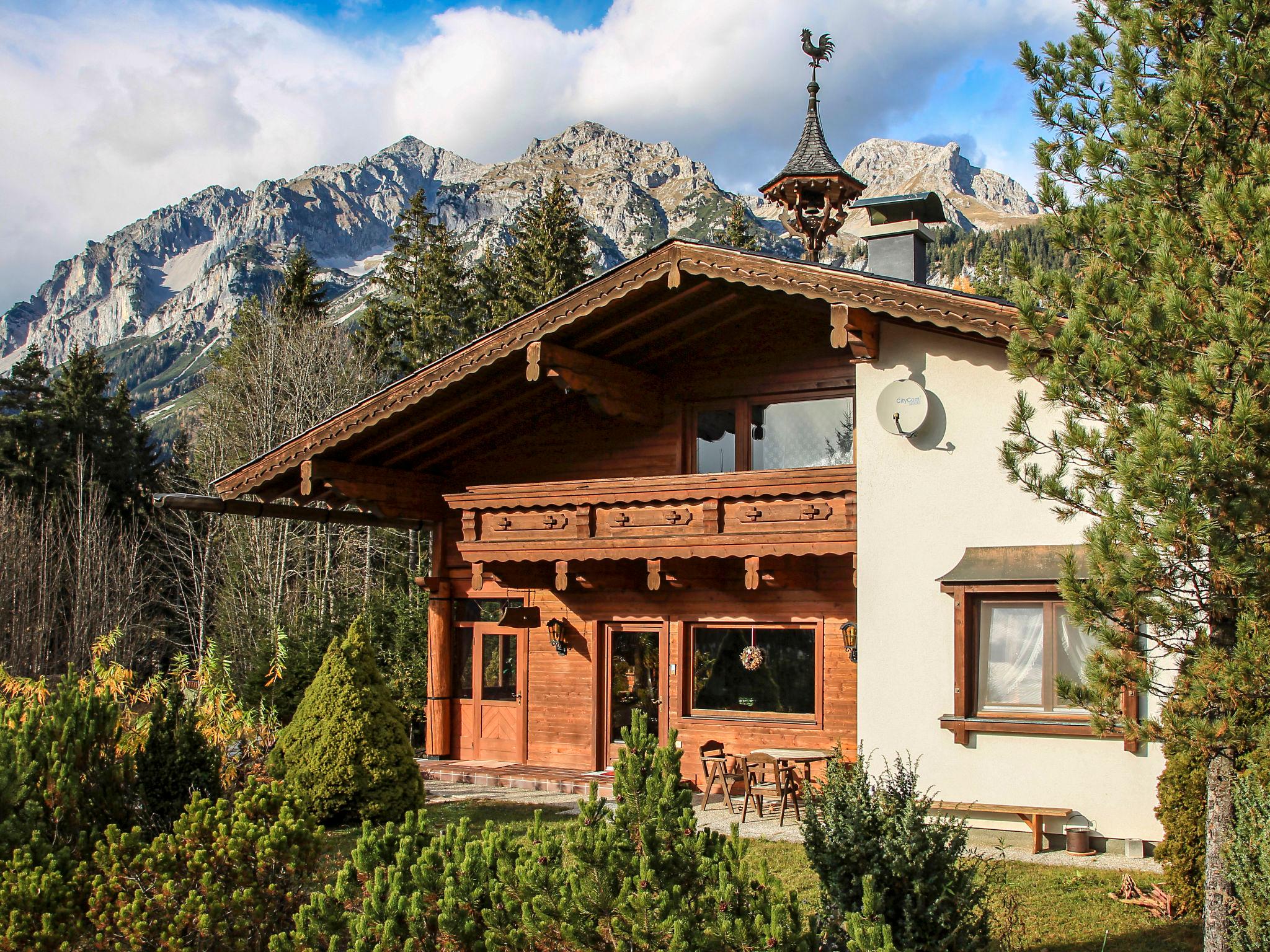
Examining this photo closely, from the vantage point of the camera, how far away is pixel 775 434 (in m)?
14.6

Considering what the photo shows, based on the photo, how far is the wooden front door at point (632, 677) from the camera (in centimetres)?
1534

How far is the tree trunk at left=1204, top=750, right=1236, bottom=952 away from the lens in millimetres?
6148

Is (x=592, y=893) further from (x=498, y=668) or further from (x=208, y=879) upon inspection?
(x=498, y=668)

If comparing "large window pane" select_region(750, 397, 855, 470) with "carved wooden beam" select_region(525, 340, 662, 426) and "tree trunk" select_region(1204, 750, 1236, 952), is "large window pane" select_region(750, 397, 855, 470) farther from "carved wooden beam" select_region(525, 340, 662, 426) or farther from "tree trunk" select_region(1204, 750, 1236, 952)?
"tree trunk" select_region(1204, 750, 1236, 952)

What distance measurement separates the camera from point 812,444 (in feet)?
46.9

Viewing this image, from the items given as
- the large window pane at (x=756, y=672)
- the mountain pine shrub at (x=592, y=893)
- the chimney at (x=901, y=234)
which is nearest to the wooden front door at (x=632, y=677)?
the large window pane at (x=756, y=672)

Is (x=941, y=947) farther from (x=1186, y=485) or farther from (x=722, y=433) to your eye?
(x=722, y=433)

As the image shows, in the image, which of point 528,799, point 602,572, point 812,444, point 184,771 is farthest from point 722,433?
point 184,771

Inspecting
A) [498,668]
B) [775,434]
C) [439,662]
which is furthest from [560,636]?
[775,434]

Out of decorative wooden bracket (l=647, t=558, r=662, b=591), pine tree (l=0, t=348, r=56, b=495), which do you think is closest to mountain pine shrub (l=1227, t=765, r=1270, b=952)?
decorative wooden bracket (l=647, t=558, r=662, b=591)

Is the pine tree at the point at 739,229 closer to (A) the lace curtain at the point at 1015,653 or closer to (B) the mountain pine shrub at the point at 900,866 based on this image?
(A) the lace curtain at the point at 1015,653

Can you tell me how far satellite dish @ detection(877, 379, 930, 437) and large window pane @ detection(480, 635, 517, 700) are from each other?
7451 millimetres

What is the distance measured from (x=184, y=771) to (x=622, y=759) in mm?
4932

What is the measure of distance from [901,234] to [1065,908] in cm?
827
